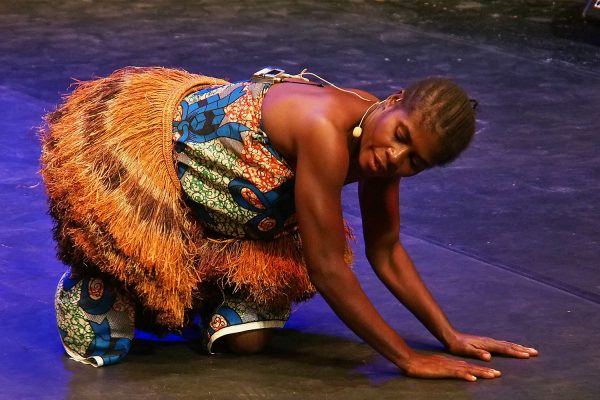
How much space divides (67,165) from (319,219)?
23.5 inches

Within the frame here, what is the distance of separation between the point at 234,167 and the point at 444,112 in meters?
0.49

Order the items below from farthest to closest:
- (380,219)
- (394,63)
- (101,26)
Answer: (101,26) < (394,63) < (380,219)

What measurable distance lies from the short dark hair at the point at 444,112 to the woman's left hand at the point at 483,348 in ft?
1.60

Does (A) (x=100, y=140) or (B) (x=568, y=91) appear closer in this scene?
(A) (x=100, y=140)

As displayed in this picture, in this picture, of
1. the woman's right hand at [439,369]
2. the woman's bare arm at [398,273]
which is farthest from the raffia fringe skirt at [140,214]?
the woman's right hand at [439,369]

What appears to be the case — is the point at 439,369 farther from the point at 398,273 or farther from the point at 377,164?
the point at 377,164

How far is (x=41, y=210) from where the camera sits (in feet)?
11.1

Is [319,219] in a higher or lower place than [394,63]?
higher

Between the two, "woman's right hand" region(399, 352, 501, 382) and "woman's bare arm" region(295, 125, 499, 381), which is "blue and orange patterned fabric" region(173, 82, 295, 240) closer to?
"woman's bare arm" region(295, 125, 499, 381)

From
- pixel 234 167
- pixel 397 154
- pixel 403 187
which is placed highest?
pixel 397 154

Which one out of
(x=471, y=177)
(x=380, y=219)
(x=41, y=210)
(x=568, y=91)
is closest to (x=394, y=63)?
(x=568, y=91)

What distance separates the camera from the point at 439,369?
235 centimetres

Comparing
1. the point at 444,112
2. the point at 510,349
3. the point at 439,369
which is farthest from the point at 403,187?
the point at 444,112

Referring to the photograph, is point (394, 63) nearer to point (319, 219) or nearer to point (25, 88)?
point (25, 88)
